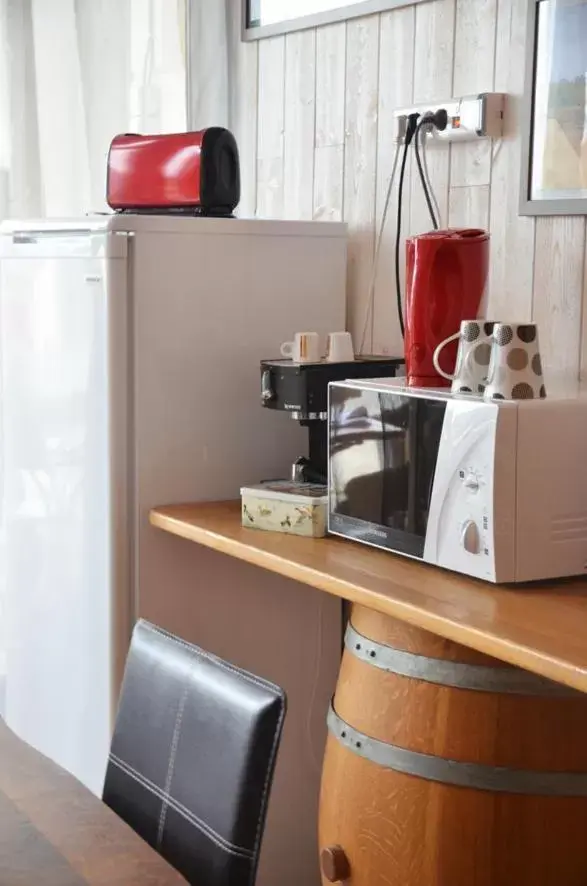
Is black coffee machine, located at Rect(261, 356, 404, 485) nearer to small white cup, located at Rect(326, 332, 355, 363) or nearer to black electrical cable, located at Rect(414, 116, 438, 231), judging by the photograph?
small white cup, located at Rect(326, 332, 355, 363)

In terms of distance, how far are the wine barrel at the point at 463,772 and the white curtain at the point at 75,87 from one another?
5.18ft

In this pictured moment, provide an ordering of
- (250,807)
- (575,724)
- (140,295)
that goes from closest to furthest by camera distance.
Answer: (250,807), (575,724), (140,295)

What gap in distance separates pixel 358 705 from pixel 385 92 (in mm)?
1270

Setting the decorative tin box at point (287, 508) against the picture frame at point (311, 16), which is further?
the picture frame at point (311, 16)

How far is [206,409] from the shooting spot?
250 cm

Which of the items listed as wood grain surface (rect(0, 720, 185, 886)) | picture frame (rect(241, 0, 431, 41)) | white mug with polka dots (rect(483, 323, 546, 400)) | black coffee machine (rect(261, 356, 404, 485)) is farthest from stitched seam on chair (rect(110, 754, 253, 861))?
picture frame (rect(241, 0, 431, 41))

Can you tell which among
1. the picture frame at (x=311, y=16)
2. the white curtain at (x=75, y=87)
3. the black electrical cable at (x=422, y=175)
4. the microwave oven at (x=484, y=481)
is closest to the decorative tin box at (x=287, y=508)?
the microwave oven at (x=484, y=481)

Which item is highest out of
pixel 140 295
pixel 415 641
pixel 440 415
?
pixel 140 295

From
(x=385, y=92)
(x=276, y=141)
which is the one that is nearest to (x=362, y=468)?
(x=385, y=92)

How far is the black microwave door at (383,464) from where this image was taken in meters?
1.92

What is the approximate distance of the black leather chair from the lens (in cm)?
142

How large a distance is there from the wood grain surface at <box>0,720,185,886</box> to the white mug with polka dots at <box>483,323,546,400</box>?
78cm

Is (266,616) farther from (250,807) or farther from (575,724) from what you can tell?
(250,807)

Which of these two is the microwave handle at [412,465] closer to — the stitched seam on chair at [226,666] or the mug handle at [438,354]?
the mug handle at [438,354]
